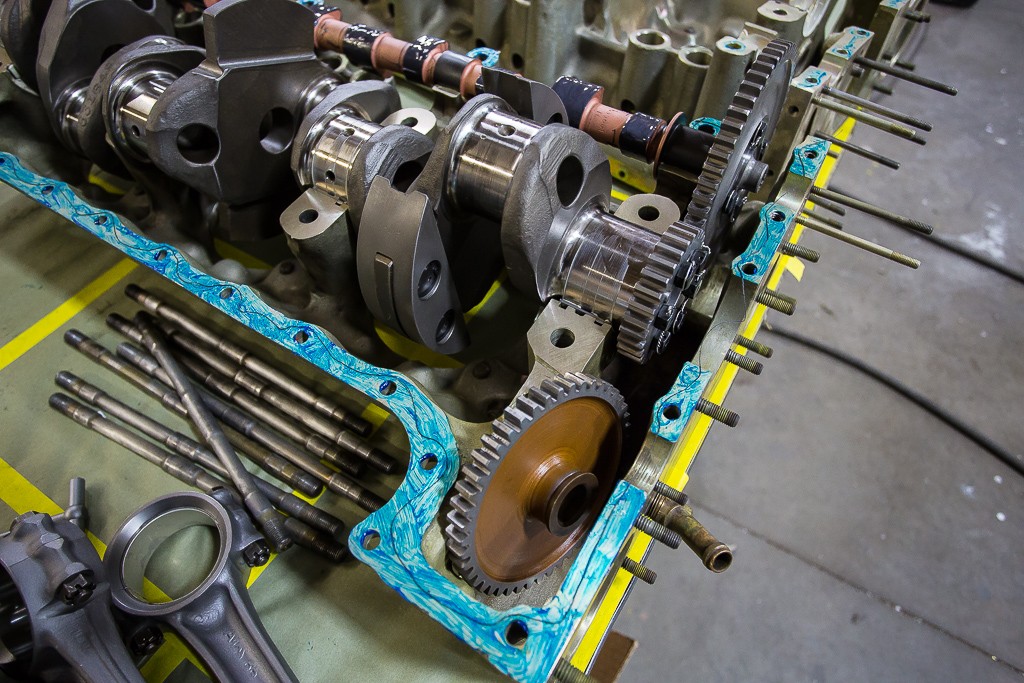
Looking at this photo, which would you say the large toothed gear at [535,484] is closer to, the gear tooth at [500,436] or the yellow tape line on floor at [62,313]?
the gear tooth at [500,436]

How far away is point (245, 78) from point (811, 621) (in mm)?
2777

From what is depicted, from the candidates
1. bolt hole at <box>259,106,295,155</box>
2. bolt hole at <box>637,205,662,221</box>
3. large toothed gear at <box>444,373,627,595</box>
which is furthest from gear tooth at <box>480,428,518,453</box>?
bolt hole at <box>259,106,295,155</box>

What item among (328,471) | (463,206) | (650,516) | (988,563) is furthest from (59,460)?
(988,563)

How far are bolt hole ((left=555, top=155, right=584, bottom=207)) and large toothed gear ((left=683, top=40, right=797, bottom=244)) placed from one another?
0.91ft

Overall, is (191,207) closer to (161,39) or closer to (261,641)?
(161,39)

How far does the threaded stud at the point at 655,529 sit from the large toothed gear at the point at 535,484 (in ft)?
0.45

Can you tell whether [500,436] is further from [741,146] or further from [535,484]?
[741,146]

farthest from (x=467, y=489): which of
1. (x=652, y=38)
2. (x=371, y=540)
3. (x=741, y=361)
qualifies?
(x=652, y=38)

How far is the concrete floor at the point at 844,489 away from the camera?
2.46 m

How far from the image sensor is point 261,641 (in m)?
1.62

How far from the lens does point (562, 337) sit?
5.50 ft

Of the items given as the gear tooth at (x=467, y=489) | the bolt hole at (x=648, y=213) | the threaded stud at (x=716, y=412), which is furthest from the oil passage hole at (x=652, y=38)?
the gear tooth at (x=467, y=489)

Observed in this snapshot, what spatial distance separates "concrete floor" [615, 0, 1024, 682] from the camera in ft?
9.01

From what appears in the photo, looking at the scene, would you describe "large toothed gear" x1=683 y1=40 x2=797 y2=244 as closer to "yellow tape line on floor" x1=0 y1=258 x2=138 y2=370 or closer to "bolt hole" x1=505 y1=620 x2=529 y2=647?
"bolt hole" x1=505 y1=620 x2=529 y2=647
